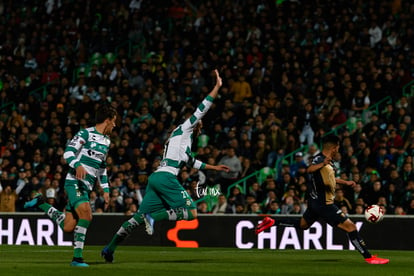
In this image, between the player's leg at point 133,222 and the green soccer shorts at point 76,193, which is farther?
the player's leg at point 133,222

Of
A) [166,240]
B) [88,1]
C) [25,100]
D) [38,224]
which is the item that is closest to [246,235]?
[166,240]

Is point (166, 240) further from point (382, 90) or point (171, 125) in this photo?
point (382, 90)

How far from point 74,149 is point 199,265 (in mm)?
2441

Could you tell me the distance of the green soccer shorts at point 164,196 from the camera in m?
14.3

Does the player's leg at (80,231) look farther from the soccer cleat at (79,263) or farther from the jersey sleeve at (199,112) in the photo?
the jersey sleeve at (199,112)

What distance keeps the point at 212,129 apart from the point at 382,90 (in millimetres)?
4454

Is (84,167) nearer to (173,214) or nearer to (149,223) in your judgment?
(149,223)

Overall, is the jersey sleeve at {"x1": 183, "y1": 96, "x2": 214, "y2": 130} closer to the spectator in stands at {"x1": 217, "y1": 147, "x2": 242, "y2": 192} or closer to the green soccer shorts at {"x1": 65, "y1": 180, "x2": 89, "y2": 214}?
the green soccer shorts at {"x1": 65, "y1": 180, "x2": 89, "y2": 214}

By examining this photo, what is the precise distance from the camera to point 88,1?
33750mm

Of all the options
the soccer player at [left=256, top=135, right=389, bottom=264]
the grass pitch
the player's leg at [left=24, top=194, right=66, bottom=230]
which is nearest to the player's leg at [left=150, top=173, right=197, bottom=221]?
the grass pitch

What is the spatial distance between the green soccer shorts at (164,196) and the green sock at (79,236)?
1069 millimetres

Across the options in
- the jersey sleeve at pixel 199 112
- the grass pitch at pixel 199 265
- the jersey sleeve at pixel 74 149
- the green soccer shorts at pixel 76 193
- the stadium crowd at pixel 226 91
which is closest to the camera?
the grass pitch at pixel 199 265

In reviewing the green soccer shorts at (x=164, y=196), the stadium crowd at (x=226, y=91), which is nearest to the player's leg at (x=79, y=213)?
the green soccer shorts at (x=164, y=196)

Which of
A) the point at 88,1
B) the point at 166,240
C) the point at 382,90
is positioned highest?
the point at 88,1
